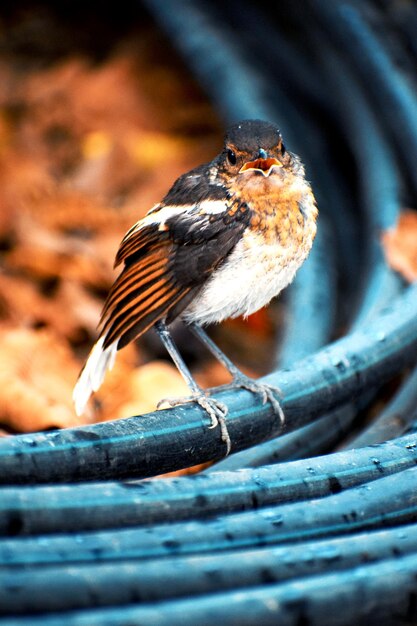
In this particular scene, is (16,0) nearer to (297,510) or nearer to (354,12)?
(354,12)

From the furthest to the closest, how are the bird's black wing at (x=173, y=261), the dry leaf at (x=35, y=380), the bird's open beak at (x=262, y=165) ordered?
the dry leaf at (x=35, y=380) → the bird's open beak at (x=262, y=165) → the bird's black wing at (x=173, y=261)

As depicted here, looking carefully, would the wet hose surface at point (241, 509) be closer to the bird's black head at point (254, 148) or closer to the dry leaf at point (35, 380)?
the bird's black head at point (254, 148)

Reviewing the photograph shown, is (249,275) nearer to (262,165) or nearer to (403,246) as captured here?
(262,165)

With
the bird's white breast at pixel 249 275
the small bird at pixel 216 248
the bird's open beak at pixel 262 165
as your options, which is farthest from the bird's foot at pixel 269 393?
the bird's open beak at pixel 262 165

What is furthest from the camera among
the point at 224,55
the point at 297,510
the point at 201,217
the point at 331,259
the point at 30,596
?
the point at 224,55

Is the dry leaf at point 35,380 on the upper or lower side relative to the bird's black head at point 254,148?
lower

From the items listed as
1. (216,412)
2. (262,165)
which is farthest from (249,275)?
(216,412)

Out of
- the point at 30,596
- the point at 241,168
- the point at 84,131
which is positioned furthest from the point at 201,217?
the point at 84,131

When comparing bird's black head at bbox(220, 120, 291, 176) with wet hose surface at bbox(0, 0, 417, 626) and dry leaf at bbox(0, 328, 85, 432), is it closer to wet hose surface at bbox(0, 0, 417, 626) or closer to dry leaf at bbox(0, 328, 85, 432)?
wet hose surface at bbox(0, 0, 417, 626)
